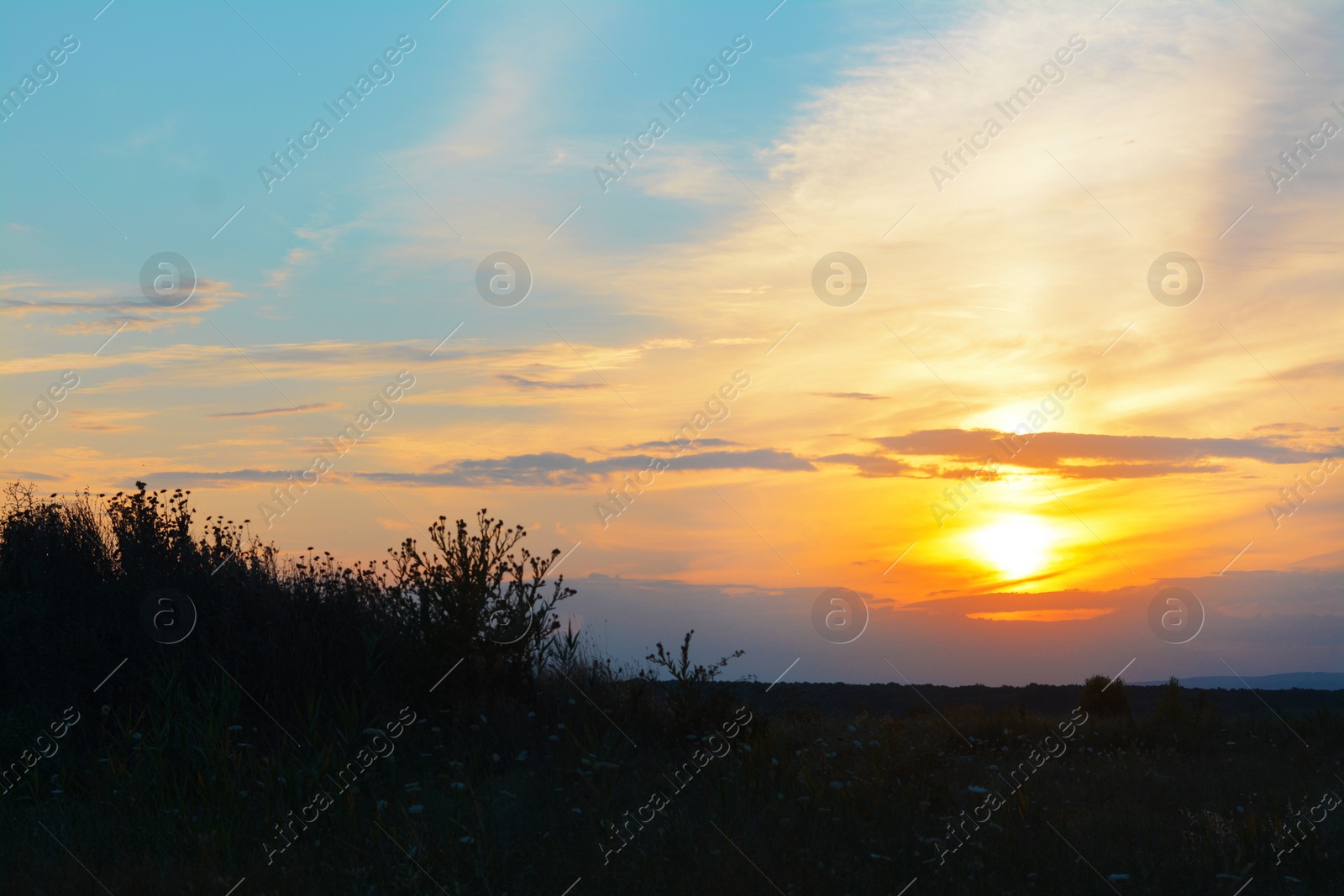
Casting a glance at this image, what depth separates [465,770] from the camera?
909 centimetres

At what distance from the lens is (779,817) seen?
7.96m

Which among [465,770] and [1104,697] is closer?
[465,770]

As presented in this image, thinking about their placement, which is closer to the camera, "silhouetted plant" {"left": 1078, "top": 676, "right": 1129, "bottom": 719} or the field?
the field

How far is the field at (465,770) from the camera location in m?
7.01

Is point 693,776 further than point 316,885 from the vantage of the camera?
Yes

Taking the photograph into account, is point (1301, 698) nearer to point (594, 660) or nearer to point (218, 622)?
point (594, 660)

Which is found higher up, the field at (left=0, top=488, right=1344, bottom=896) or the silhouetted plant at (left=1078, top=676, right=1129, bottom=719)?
the field at (left=0, top=488, right=1344, bottom=896)

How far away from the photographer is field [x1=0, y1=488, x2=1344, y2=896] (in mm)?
7012

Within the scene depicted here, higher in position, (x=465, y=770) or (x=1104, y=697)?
(x=465, y=770)

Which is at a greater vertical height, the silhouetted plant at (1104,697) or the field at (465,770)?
the field at (465,770)

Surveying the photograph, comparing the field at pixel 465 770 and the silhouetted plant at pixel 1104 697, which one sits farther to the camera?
the silhouetted plant at pixel 1104 697

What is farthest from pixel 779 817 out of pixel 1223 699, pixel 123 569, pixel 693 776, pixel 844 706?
pixel 1223 699

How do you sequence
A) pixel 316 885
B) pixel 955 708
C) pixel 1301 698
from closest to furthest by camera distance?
pixel 316 885 < pixel 955 708 < pixel 1301 698

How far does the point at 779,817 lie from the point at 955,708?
46.2ft
